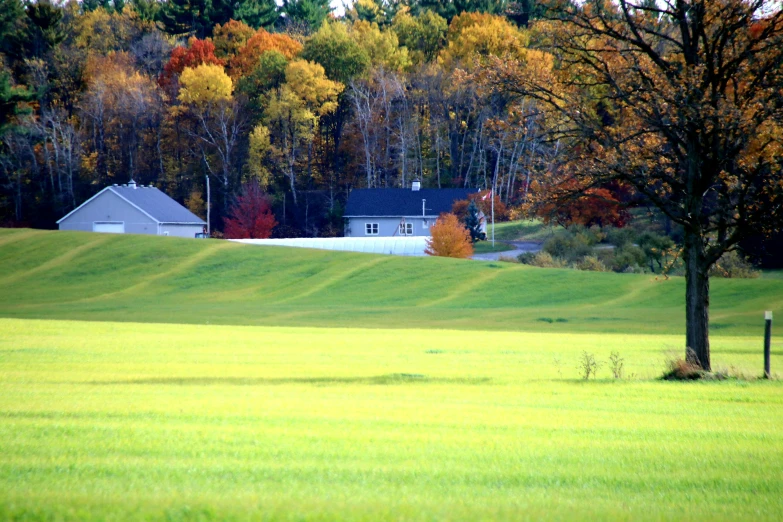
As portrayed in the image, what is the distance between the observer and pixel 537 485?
762 centimetres

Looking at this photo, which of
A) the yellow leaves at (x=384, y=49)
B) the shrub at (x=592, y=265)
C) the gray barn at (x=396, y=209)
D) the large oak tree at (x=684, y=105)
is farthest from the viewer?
the yellow leaves at (x=384, y=49)

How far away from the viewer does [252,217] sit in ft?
281

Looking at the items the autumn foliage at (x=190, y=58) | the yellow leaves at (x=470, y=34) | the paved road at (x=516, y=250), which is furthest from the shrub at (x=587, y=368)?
the autumn foliage at (x=190, y=58)

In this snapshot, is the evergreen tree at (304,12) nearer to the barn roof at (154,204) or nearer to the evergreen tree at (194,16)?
the evergreen tree at (194,16)

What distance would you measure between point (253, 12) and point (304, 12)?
13.3 m

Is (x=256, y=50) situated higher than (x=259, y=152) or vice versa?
(x=256, y=50)

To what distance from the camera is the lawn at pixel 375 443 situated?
686 centimetres

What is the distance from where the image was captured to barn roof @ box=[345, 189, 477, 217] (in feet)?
277

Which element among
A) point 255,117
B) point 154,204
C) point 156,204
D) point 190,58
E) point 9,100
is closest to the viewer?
point 9,100

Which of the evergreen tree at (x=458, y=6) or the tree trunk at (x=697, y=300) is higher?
the evergreen tree at (x=458, y=6)

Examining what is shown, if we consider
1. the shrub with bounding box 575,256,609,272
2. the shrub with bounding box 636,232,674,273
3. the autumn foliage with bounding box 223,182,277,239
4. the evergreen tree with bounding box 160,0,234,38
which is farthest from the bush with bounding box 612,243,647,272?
the evergreen tree with bounding box 160,0,234,38

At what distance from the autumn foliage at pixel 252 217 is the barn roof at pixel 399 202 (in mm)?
7990

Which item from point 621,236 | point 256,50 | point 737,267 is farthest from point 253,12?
point 737,267

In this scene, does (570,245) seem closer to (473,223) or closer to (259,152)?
(473,223)
